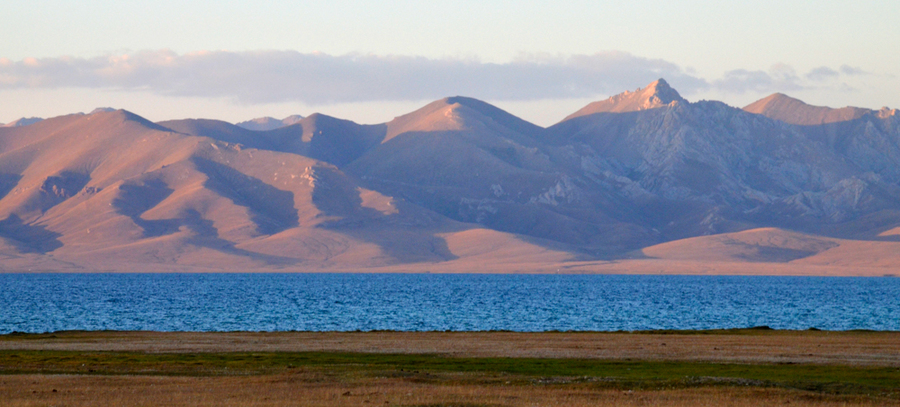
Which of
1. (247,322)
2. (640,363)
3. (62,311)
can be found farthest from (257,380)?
(62,311)

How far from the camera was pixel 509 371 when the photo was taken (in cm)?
4138

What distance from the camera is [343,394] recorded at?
33.7m

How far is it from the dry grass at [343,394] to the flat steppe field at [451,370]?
0.20 feet

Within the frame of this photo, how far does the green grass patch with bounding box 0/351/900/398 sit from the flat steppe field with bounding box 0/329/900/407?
7 cm

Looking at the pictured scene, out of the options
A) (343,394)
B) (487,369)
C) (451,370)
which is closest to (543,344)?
(487,369)

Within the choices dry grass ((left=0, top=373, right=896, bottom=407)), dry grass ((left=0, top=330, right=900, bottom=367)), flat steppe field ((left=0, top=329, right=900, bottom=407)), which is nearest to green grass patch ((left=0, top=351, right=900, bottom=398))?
flat steppe field ((left=0, top=329, right=900, bottom=407))

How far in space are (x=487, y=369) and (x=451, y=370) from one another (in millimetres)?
1508

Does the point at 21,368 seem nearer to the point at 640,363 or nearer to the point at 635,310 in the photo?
the point at 640,363

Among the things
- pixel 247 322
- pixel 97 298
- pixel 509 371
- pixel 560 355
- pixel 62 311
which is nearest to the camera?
pixel 509 371

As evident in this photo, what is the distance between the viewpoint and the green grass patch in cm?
3659

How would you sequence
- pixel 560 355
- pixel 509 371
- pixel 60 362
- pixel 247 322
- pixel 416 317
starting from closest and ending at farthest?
1. pixel 509 371
2. pixel 60 362
3. pixel 560 355
4. pixel 247 322
5. pixel 416 317

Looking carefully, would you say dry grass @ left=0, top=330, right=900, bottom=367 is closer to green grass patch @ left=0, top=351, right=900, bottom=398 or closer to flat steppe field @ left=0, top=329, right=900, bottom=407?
flat steppe field @ left=0, top=329, right=900, bottom=407

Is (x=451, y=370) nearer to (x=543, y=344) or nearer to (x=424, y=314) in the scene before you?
(x=543, y=344)

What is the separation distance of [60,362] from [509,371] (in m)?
19.7
